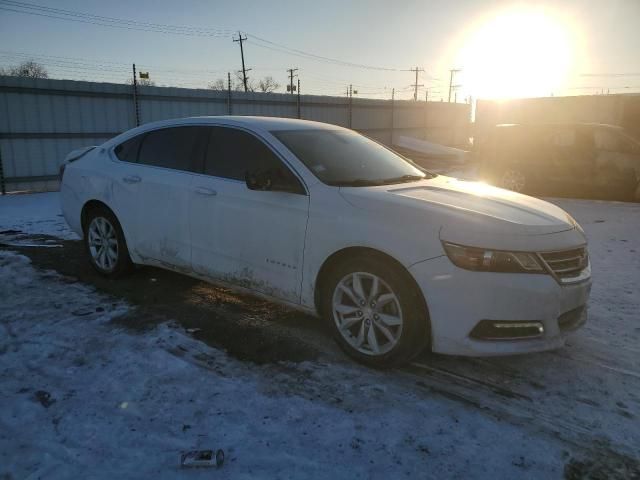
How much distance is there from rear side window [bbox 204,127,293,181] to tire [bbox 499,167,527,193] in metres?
8.70

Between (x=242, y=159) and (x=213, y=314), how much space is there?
1.32 metres

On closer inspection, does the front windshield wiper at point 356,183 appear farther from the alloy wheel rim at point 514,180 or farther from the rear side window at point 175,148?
the alloy wheel rim at point 514,180

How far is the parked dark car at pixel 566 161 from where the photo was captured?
1049cm

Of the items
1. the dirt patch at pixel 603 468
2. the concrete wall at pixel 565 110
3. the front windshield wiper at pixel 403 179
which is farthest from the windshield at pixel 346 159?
the concrete wall at pixel 565 110

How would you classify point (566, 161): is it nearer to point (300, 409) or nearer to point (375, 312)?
point (375, 312)

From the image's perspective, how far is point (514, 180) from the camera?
37.7 feet

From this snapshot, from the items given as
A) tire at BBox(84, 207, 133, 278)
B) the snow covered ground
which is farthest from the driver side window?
tire at BBox(84, 207, 133, 278)

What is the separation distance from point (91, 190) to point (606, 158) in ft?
32.9

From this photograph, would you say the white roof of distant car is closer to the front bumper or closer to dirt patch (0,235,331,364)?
dirt patch (0,235,331,364)

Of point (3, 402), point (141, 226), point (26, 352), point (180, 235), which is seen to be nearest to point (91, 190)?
point (141, 226)

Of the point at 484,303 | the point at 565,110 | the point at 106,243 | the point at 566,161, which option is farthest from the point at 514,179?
the point at 565,110

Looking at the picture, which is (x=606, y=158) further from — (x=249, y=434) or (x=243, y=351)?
(x=249, y=434)

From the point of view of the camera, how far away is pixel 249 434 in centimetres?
259

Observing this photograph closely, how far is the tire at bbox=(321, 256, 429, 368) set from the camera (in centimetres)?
308
